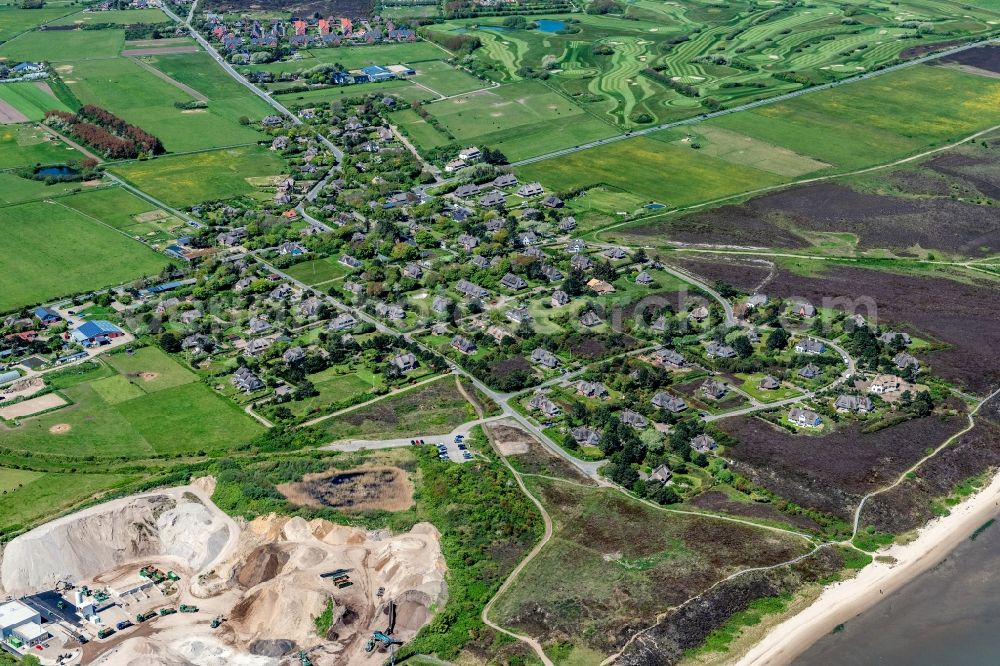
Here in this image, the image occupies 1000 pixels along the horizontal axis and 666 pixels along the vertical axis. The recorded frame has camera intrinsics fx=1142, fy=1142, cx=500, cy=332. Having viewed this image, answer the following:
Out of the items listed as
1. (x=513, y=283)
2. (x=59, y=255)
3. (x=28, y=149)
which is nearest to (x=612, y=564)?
(x=513, y=283)

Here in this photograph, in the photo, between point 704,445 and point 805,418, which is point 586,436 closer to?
point 704,445

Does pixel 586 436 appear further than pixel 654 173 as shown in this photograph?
No

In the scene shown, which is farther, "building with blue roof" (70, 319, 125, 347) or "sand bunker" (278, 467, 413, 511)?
"building with blue roof" (70, 319, 125, 347)

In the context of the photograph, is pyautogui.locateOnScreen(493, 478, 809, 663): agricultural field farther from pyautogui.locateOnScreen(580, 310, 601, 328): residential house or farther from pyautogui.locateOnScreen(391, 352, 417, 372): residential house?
pyautogui.locateOnScreen(580, 310, 601, 328): residential house

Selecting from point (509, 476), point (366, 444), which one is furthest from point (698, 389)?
point (366, 444)

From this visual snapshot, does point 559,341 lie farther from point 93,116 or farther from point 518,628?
point 93,116

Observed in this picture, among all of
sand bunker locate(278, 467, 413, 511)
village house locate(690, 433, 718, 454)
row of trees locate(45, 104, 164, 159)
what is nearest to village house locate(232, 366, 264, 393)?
sand bunker locate(278, 467, 413, 511)
